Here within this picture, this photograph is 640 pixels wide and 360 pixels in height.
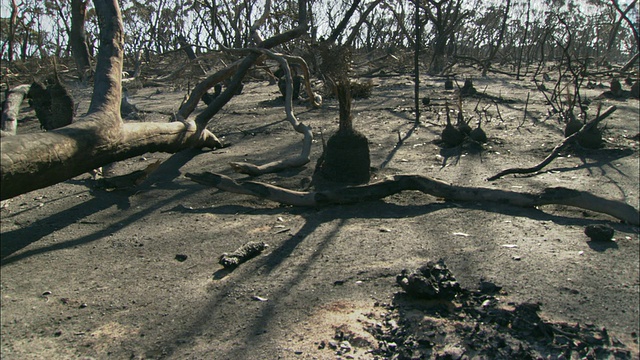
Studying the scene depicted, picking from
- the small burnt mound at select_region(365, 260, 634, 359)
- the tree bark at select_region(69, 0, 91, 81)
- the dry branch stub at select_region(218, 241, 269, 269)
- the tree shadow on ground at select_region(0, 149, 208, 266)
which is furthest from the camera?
the tree bark at select_region(69, 0, 91, 81)

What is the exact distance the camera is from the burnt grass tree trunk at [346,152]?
180 inches

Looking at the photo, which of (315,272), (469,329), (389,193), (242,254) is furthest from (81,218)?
(469,329)

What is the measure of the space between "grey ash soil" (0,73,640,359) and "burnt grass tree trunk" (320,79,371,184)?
36 centimetres

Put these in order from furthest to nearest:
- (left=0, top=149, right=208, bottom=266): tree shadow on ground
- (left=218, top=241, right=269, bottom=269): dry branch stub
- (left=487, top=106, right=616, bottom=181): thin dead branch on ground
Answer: (left=487, top=106, right=616, bottom=181): thin dead branch on ground, (left=0, top=149, right=208, bottom=266): tree shadow on ground, (left=218, top=241, right=269, bottom=269): dry branch stub

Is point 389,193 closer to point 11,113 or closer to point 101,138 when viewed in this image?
point 101,138

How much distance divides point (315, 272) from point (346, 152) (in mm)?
1692

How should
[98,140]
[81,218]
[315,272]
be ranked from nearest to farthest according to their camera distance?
[315,272] < [98,140] < [81,218]

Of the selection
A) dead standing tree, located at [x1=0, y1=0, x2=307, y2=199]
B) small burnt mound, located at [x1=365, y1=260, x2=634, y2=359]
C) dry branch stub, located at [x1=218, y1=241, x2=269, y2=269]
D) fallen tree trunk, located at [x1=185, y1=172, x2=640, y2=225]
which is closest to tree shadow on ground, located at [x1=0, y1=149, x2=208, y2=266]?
dead standing tree, located at [x1=0, y1=0, x2=307, y2=199]

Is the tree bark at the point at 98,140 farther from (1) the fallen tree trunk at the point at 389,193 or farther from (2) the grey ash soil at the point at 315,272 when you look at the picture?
(1) the fallen tree trunk at the point at 389,193

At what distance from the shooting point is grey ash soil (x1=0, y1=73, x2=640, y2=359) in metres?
2.37

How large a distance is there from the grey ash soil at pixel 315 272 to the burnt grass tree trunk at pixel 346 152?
0.36 meters

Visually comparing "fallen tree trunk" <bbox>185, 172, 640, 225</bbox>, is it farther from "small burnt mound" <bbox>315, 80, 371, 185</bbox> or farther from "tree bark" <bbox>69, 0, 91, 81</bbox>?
"tree bark" <bbox>69, 0, 91, 81</bbox>

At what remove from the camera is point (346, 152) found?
457 cm

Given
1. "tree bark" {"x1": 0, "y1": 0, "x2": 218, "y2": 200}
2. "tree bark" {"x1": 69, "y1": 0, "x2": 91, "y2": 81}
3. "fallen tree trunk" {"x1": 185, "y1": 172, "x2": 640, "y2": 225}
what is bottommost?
"fallen tree trunk" {"x1": 185, "y1": 172, "x2": 640, "y2": 225}
